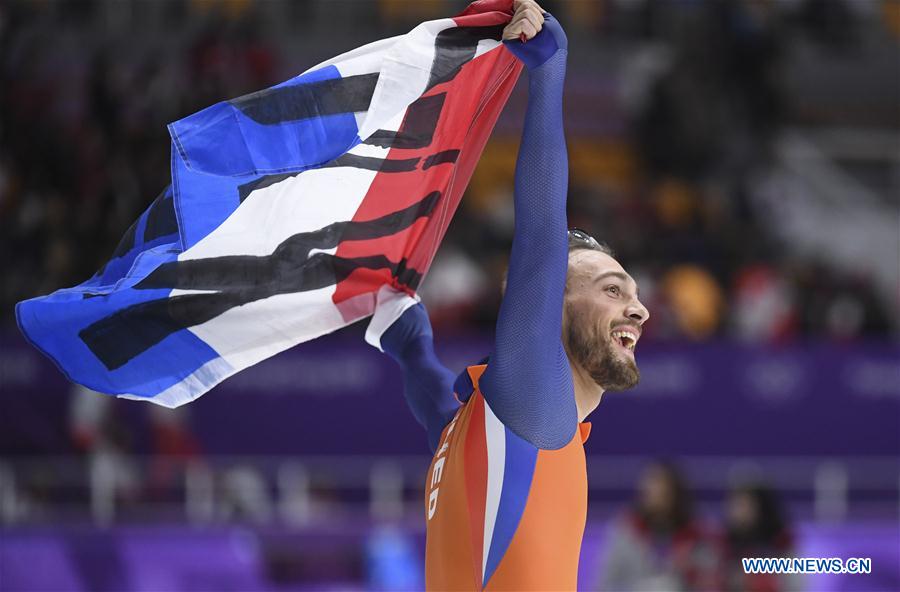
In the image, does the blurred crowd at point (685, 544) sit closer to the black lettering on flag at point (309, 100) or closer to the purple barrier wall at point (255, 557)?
the purple barrier wall at point (255, 557)

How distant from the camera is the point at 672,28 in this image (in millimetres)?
18375

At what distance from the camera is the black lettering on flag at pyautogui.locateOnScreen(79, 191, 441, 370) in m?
3.89

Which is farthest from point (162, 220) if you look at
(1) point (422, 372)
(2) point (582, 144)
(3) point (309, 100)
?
(2) point (582, 144)

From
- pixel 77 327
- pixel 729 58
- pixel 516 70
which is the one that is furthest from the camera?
pixel 729 58

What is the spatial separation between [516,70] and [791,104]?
15362 millimetres

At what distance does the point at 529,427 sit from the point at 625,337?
42 centimetres

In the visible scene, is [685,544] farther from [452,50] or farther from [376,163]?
[452,50]

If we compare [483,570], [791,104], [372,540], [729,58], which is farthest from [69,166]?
[483,570]

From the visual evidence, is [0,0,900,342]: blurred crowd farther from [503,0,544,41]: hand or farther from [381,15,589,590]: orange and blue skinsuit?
[381,15,589,590]: orange and blue skinsuit

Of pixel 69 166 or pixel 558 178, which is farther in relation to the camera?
pixel 69 166

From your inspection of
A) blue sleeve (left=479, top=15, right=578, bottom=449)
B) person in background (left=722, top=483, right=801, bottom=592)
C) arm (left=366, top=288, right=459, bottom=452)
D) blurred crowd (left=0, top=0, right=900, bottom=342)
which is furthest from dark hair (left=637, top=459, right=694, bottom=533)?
blue sleeve (left=479, top=15, right=578, bottom=449)

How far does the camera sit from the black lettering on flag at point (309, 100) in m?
4.02

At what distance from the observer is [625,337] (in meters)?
3.66

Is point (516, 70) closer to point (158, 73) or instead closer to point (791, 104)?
point (158, 73)
